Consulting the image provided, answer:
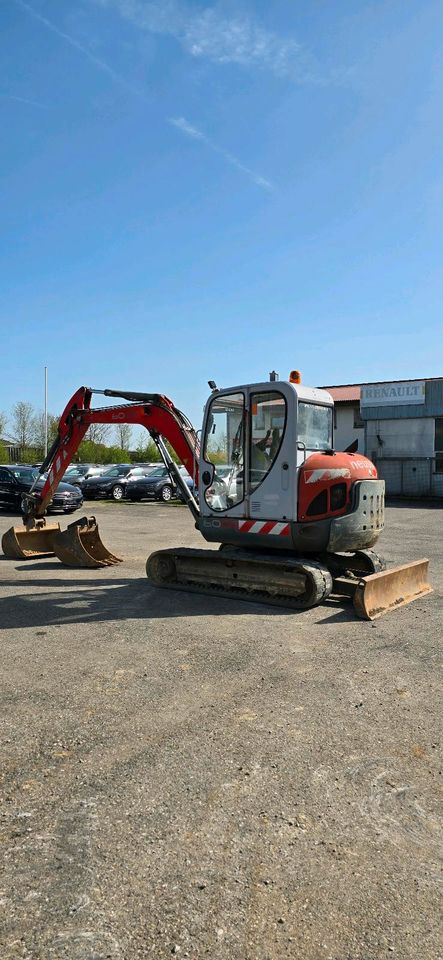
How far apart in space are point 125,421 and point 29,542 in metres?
3.34

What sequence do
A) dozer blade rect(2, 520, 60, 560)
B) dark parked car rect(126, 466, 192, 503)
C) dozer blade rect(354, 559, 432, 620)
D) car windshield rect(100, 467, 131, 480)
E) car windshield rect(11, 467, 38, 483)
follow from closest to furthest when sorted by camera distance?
1. dozer blade rect(354, 559, 432, 620)
2. dozer blade rect(2, 520, 60, 560)
3. car windshield rect(11, 467, 38, 483)
4. dark parked car rect(126, 466, 192, 503)
5. car windshield rect(100, 467, 131, 480)

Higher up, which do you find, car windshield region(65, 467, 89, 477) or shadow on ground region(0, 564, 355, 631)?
car windshield region(65, 467, 89, 477)

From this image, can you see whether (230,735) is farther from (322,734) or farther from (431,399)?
(431,399)

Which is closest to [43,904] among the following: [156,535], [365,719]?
[365,719]

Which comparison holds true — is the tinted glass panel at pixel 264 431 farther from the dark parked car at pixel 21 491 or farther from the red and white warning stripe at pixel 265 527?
the dark parked car at pixel 21 491

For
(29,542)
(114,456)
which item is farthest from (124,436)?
(29,542)

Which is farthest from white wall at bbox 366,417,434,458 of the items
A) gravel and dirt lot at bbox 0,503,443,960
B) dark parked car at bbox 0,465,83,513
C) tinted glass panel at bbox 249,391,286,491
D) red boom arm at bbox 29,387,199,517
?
gravel and dirt lot at bbox 0,503,443,960

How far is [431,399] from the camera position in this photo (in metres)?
29.5

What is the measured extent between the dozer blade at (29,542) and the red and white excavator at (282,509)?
3.73m

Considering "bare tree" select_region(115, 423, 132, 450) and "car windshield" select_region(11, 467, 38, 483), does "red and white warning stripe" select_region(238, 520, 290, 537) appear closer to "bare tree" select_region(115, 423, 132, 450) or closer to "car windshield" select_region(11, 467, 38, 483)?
"car windshield" select_region(11, 467, 38, 483)

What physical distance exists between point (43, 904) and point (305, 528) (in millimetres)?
5755

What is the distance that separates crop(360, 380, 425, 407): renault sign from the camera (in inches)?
1176

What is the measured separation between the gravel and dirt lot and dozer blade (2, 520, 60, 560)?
516 centimetres

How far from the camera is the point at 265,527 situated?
847 cm
